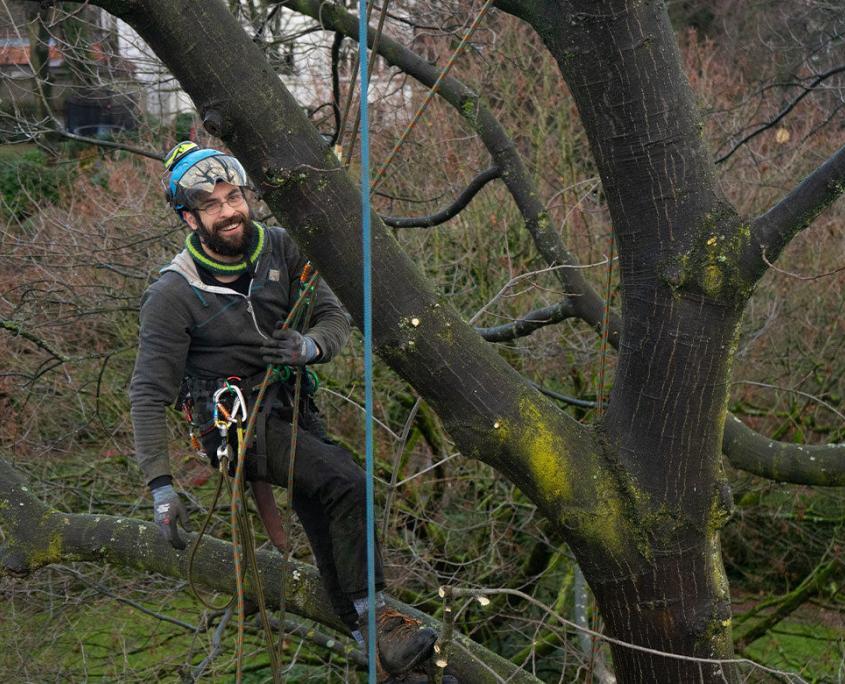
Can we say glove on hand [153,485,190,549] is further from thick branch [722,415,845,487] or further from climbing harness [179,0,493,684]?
thick branch [722,415,845,487]

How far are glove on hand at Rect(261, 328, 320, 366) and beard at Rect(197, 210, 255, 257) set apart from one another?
31 centimetres

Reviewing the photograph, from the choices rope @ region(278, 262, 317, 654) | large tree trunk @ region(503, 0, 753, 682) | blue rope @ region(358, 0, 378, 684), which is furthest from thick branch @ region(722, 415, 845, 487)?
blue rope @ region(358, 0, 378, 684)

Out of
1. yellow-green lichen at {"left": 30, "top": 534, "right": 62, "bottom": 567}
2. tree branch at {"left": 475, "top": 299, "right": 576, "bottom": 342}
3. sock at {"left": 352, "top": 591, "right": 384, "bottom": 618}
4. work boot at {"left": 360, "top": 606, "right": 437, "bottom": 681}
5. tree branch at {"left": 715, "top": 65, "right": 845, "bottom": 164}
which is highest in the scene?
tree branch at {"left": 715, "top": 65, "right": 845, "bottom": 164}

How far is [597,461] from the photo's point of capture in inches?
107

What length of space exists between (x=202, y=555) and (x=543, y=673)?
5.03m

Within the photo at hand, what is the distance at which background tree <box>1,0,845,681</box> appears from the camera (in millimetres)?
2369

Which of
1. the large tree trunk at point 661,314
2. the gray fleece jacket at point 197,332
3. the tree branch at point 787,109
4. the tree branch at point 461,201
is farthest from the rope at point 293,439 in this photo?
the tree branch at point 787,109

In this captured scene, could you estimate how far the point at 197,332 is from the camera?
3102 mm

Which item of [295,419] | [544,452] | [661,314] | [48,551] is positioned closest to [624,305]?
[661,314]

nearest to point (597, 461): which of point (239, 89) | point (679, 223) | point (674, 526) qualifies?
point (674, 526)

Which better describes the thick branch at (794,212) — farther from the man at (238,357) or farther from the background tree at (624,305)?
the man at (238,357)

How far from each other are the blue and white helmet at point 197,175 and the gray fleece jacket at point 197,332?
0.17 m

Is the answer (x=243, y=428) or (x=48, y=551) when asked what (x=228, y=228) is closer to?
(x=243, y=428)

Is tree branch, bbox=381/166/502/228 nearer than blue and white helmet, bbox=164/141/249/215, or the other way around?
blue and white helmet, bbox=164/141/249/215
